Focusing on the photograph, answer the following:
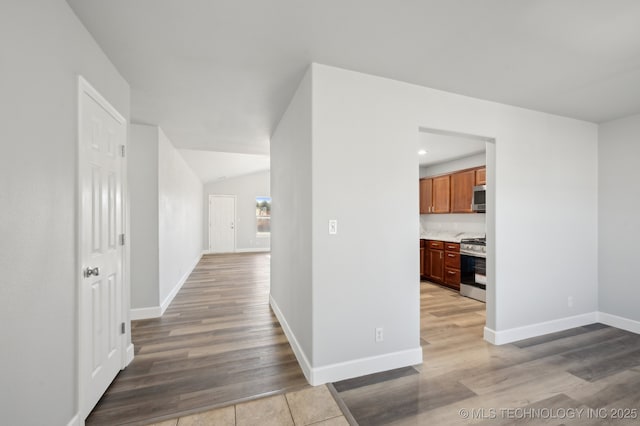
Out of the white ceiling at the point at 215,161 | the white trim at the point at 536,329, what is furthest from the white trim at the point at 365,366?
the white ceiling at the point at 215,161

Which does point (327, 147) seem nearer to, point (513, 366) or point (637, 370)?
point (513, 366)

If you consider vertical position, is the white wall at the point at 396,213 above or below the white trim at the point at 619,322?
above

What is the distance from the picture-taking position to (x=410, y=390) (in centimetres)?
206

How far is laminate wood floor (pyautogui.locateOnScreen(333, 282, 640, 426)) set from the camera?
180cm

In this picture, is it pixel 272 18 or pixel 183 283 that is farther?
pixel 183 283

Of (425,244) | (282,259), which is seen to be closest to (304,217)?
(282,259)

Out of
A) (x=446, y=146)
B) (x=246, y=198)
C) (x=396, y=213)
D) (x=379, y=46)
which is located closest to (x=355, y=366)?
(x=396, y=213)

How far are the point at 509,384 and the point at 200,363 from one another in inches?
104

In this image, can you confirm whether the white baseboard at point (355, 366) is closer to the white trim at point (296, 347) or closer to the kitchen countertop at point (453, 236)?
the white trim at point (296, 347)

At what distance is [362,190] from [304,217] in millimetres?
558

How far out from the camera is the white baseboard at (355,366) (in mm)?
2115

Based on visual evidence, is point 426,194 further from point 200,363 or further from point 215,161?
point 200,363

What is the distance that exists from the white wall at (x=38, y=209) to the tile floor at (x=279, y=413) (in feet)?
2.49

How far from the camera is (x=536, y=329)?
3010 mm
